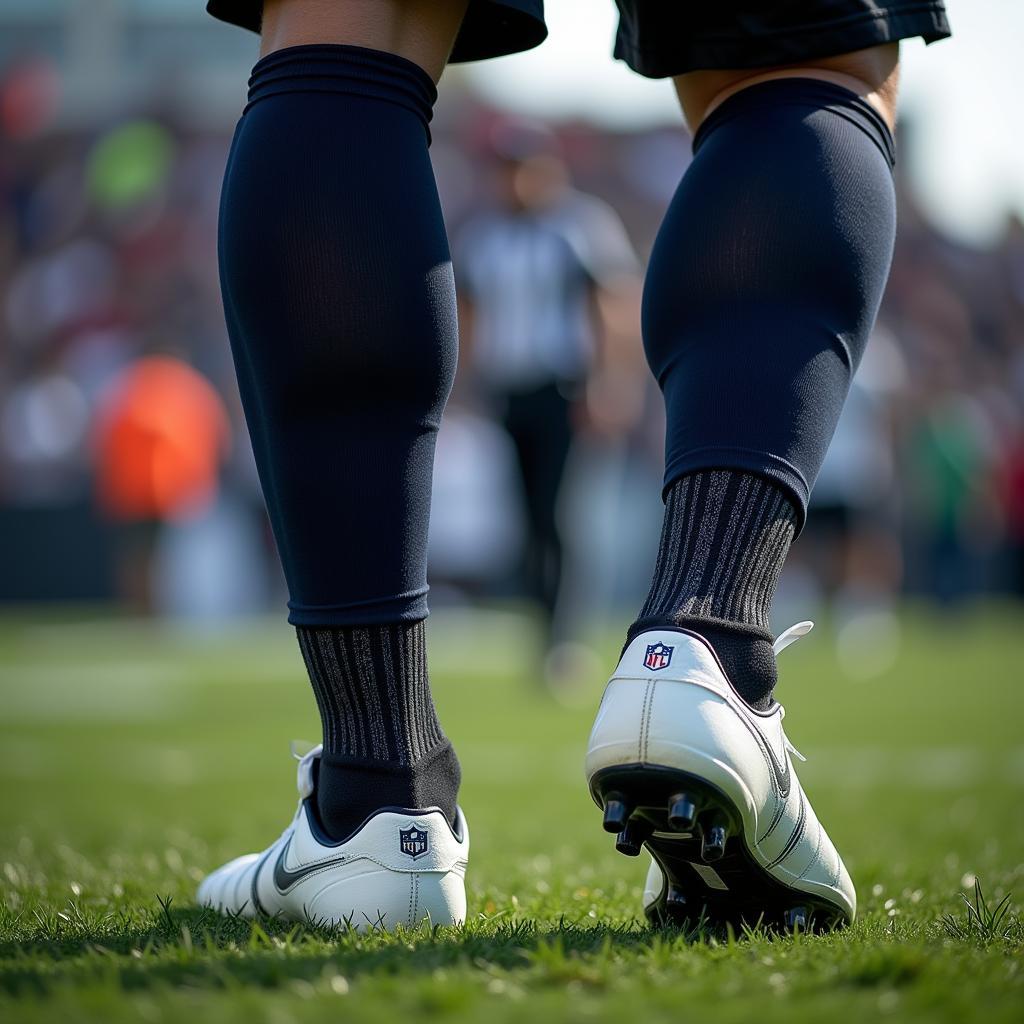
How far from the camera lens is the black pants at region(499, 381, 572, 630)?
17.2 feet

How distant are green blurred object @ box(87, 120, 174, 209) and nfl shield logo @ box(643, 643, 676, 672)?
13.9m

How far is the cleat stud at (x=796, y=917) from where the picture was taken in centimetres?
108

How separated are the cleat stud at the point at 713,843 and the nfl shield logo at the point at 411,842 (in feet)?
0.79

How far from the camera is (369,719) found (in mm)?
1115

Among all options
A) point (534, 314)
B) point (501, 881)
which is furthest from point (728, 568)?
point (534, 314)

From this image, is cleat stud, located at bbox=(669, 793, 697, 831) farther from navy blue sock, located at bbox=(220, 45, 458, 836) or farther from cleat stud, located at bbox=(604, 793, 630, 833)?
navy blue sock, located at bbox=(220, 45, 458, 836)

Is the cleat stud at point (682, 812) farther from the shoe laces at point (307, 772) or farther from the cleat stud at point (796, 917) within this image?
the shoe laces at point (307, 772)

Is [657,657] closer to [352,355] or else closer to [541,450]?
[352,355]

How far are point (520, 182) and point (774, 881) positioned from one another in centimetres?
A: 468

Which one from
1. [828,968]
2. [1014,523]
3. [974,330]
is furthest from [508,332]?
[974,330]

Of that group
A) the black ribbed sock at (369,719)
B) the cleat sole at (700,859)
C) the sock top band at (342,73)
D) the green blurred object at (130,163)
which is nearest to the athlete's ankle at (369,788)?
the black ribbed sock at (369,719)

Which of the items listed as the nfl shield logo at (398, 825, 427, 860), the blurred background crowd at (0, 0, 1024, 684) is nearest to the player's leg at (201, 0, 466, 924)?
the nfl shield logo at (398, 825, 427, 860)

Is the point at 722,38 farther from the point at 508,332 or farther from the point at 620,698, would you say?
the point at 508,332

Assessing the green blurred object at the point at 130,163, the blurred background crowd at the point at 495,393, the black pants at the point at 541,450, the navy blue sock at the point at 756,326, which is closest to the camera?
the navy blue sock at the point at 756,326
